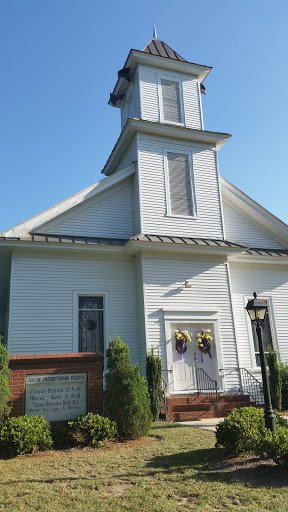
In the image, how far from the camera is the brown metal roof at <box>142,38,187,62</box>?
679 inches

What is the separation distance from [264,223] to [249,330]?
4.48 metres

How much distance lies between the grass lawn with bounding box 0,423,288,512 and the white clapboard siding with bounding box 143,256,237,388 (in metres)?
5.87

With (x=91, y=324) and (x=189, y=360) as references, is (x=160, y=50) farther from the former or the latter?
(x=189, y=360)

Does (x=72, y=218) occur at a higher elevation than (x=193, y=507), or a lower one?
higher

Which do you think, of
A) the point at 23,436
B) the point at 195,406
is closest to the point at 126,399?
the point at 23,436

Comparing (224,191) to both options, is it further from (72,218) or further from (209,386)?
(209,386)

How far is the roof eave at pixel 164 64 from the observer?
1628 centimetres

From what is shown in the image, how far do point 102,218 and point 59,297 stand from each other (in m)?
3.33

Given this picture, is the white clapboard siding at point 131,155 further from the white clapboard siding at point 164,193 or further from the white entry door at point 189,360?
the white entry door at point 189,360

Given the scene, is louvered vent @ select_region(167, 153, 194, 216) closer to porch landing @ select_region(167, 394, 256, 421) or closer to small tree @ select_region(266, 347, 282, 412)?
small tree @ select_region(266, 347, 282, 412)

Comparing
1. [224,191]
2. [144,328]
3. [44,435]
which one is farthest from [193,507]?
[224,191]

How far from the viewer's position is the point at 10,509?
15.6 ft

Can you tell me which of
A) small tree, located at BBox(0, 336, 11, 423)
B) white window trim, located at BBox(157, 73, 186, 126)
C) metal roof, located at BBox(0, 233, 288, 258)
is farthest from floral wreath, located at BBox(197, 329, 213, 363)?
white window trim, located at BBox(157, 73, 186, 126)

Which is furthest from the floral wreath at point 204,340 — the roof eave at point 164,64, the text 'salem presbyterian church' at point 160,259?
the roof eave at point 164,64
